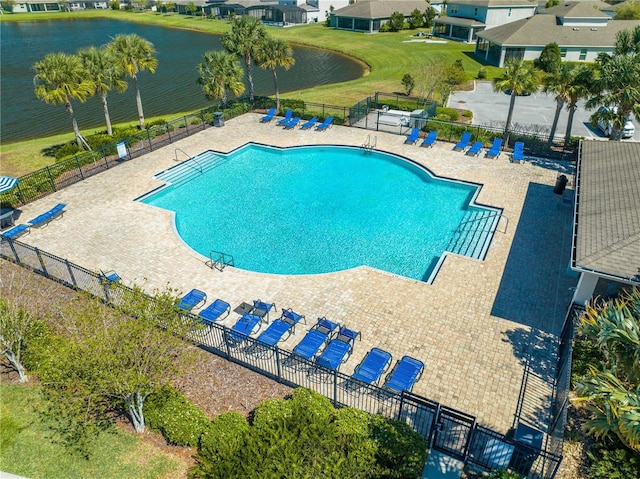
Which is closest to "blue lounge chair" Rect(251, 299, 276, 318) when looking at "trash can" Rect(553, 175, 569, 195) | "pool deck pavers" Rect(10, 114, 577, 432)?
"pool deck pavers" Rect(10, 114, 577, 432)

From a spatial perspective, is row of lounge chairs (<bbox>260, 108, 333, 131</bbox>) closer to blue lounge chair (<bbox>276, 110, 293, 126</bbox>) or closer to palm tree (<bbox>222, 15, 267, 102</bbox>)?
blue lounge chair (<bbox>276, 110, 293, 126</bbox>)

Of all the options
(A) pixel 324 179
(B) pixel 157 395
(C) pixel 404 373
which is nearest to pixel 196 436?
(B) pixel 157 395

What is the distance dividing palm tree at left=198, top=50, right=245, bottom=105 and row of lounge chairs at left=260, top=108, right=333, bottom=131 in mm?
3995

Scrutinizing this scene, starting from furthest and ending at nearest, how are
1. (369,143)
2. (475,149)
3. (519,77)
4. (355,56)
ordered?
1. (355,56)
2. (369,143)
3. (475,149)
4. (519,77)

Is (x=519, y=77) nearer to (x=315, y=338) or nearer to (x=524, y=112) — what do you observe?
(x=524, y=112)

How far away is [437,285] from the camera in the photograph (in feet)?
63.4

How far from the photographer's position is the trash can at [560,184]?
25.6 metres

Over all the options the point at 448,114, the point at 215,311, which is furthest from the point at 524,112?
the point at 215,311

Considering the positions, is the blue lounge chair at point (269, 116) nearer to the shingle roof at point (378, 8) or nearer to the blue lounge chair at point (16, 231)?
the blue lounge chair at point (16, 231)

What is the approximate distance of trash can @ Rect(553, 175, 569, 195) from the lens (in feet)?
→ 84.1

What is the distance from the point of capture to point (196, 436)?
12562 mm

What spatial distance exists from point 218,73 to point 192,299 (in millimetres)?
24573

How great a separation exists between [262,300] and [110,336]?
7.56 m

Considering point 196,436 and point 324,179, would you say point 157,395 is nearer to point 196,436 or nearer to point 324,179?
point 196,436
